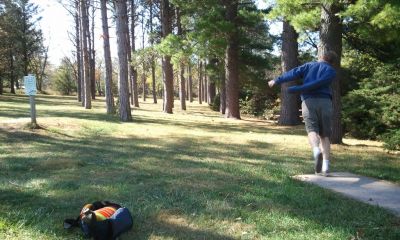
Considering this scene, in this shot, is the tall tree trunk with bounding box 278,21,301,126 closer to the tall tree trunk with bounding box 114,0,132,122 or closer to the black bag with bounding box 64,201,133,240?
the tall tree trunk with bounding box 114,0,132,122

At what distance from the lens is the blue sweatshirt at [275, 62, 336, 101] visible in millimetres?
6164

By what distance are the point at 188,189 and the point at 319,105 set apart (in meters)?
2.19

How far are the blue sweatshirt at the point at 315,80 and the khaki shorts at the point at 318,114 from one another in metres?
0.08

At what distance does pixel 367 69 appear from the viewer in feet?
54.7

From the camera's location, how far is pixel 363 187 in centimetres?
564

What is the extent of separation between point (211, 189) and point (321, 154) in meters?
1.72

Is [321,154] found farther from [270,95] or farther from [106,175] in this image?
[270,95]

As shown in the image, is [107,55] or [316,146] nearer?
[316,146]

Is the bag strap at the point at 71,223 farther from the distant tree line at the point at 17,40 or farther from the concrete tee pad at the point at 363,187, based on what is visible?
the distant tree line at the point at 17,40

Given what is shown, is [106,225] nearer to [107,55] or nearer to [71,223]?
[71,223]

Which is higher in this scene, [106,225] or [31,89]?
[31,89]

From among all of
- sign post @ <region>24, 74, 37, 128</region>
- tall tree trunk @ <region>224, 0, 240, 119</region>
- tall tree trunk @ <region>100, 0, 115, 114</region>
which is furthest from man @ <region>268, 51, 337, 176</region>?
tall tree trunk @ <region>100, 0, 115, 114</region>

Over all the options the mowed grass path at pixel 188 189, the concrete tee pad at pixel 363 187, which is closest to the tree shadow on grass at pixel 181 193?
the mowed grass path at pixel 188 189

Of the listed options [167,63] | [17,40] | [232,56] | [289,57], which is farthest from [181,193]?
[17,40]
